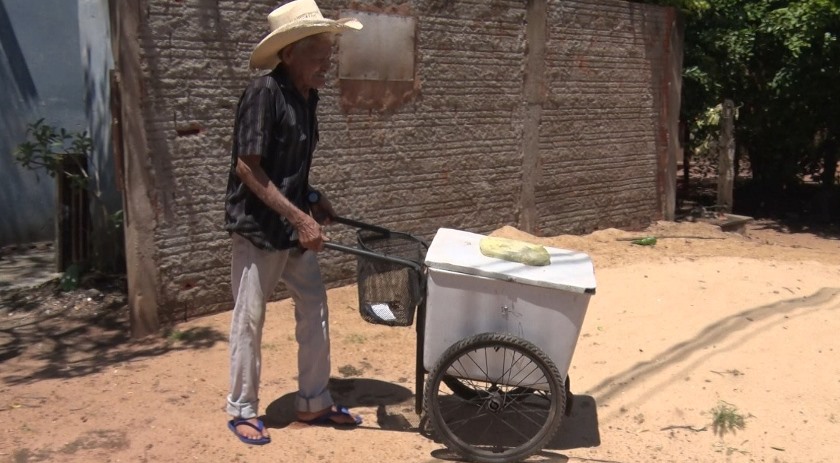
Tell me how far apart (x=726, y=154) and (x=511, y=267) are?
7.53 m

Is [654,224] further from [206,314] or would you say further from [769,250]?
[206,314]

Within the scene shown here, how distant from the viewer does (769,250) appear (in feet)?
29.0

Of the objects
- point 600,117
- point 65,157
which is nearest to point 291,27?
point 65,157

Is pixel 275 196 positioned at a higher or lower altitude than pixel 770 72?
lower

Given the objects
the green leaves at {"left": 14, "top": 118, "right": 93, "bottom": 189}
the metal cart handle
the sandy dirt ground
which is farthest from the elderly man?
the green leaves at {"left": 14, "top": 118, "right": 93, "bottom": 189}

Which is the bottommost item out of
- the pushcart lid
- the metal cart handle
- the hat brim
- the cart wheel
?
the cart wheel

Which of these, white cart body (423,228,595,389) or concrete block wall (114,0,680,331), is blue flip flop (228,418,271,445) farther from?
concrete block wall (114,0,680,331)

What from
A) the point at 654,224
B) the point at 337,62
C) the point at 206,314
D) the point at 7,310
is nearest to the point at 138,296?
the point at 206,314

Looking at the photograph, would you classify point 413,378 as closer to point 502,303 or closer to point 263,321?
point 263,321

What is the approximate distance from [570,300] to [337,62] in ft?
10.5

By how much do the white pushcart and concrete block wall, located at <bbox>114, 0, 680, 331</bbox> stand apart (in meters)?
2.06

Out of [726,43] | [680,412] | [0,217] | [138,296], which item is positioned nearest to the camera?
[680,412]

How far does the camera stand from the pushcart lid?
12.2 ft

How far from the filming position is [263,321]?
4.04 meters
